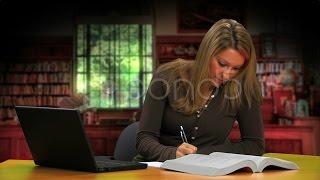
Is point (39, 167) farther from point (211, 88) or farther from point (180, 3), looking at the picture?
point (180, 3)

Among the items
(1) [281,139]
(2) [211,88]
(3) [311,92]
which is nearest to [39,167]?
(2) [211,88]

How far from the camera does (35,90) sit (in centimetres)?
1052

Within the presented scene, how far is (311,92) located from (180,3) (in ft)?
9.73

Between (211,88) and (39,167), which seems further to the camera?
(211,88)

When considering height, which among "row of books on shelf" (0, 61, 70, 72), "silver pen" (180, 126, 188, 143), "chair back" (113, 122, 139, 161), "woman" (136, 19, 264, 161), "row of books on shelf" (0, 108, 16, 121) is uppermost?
"row of books on shelf" (0, 61, 70, 72)

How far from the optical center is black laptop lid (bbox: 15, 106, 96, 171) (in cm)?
154

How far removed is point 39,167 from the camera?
1.77 meters

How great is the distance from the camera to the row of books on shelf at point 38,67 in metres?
10.3

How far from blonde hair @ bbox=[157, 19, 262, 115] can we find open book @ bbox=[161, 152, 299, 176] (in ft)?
1.43

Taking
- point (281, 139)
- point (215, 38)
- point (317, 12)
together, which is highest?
point (317, 12)

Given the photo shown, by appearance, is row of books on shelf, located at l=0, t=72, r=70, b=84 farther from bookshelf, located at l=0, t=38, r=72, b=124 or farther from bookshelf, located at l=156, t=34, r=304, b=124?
bookshelf, located at l=156, t=34, r=304, b=124

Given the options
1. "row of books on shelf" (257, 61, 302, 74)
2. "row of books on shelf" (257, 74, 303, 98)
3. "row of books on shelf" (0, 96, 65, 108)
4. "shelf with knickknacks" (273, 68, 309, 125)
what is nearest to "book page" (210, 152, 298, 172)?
"shelf with knickknacks" (273, 68, 309, 125)

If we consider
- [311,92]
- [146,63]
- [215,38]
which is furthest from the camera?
[146,63]

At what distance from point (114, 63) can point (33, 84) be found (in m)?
1.66
